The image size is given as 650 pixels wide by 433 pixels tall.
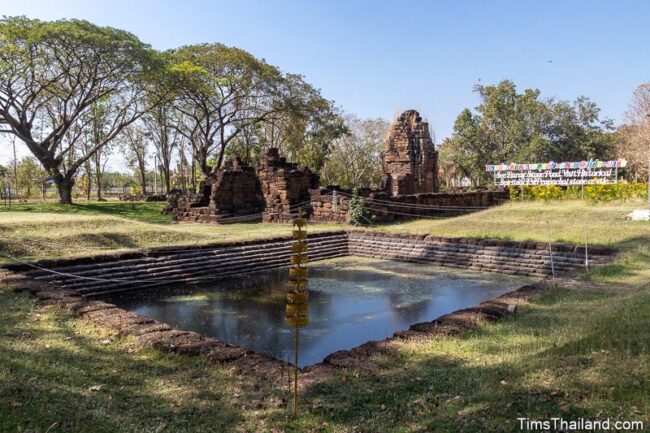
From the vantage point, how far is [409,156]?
25.0 meters

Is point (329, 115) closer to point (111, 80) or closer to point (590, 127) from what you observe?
point (111, 80)

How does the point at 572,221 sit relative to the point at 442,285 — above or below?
above

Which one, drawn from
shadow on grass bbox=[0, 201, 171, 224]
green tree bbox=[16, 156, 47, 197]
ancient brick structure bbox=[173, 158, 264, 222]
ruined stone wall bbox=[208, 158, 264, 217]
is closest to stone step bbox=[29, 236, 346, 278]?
ancient brick structure bbox=[173, 158, 264, 222]

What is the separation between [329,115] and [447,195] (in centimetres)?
1546

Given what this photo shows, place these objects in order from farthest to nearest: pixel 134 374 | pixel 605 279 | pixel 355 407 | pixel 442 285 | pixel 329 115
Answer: pixel 329 115 < pixel 442 285 < pixel 605 279 < pixel 134 374 < pixel 355 407

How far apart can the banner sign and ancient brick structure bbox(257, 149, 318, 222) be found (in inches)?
394

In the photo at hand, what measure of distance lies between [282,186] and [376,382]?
18140 mm

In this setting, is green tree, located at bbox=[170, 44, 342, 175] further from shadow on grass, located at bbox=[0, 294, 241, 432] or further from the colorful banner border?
shadow on grass, located at bbox=[0, 294, 241, 432]

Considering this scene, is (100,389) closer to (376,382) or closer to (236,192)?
(376,382)

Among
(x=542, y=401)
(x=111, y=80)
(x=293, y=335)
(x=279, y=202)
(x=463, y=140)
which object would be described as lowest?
(x=293, y=335)

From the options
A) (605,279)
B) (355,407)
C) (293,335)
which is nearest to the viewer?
(355,407)

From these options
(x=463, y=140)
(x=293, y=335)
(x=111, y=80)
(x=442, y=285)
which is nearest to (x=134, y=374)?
(x=293, y=335)

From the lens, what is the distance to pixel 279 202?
22234 mm

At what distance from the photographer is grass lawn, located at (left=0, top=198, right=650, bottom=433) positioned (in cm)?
361
